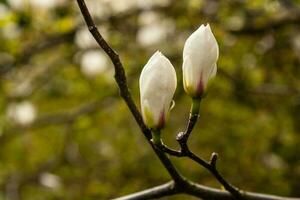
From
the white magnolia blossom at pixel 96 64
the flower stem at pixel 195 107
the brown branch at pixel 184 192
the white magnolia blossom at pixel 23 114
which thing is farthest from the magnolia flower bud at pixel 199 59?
the white magnolia blossom at pixel 96 64

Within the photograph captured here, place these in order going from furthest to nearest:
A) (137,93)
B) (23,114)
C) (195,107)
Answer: (23,114) → (137,93) → (195,107)

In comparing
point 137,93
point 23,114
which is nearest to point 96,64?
point 23,114

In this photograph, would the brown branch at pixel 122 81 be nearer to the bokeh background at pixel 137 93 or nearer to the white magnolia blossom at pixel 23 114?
the bokeh background at pixel 137 93

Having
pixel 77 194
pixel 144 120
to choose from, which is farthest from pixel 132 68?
pixel 144 120

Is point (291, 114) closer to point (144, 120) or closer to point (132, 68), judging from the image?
point (132, 68)

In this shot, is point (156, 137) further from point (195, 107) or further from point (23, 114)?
point (23, 114)
